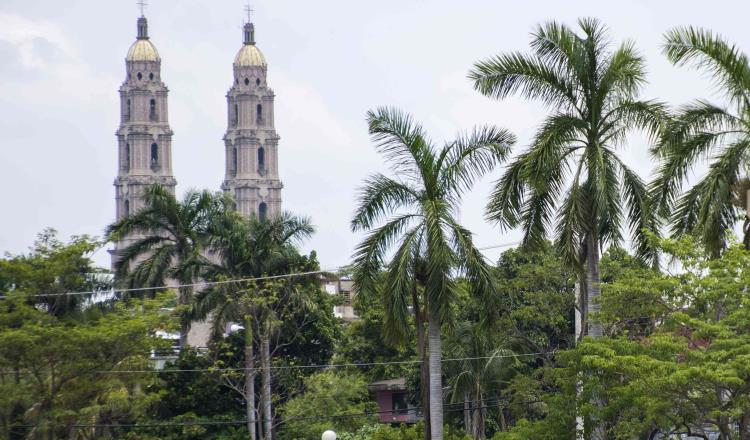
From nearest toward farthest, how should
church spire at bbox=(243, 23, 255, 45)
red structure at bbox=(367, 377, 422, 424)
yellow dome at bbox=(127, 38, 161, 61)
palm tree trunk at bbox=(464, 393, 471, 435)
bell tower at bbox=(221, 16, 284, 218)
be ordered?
palm tree trunk at bbox=(464, 393, 471, 435)
red structure at bbox=(367, 377, 422, 424)
yellow dome at bbox=(127, 38, 161, 61)
bell tower at bbox=(221, 16, 284, 218)
church spire at bbox=(243, 23, 255, 45)

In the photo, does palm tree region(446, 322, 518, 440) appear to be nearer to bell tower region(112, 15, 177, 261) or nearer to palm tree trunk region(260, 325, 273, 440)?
palm tree trunk region(260, 325, 273, 440)

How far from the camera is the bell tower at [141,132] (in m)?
166

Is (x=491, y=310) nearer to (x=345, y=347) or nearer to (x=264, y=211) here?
(x=345, y=347)

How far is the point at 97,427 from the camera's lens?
4584 centimetres

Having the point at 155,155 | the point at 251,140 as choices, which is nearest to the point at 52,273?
the point at 155,155

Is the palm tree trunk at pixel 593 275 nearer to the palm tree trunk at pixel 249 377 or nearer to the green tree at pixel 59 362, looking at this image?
the green tree at pixel 59 362

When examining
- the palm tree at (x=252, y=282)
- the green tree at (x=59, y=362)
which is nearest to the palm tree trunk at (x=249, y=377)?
the palm tree at (x=252, y=282)

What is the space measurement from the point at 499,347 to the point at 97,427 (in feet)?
43.4

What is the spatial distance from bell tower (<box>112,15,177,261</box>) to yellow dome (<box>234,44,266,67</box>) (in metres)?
11.4

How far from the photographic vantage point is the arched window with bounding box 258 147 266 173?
17738cm

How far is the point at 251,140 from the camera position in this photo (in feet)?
578

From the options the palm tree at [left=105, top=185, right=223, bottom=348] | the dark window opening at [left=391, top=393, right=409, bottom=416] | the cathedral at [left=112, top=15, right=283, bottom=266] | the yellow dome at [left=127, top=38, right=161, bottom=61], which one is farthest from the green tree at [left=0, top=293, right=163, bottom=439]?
the yellow dome at [left=127, top=38, right=161, bottom=61]

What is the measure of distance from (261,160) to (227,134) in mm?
5028

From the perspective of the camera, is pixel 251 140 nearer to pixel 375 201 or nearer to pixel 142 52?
pixel 142 52
